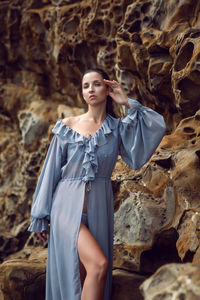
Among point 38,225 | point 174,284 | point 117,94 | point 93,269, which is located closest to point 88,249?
point 93,269

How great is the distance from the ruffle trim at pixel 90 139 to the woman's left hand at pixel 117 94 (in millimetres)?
178

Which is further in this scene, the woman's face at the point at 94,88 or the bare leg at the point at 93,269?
the woman's face at the point at 94,88

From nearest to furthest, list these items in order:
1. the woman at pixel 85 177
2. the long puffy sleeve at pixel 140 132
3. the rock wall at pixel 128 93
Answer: the woman at pixel 85 177 → the long puffy sleeve at pixel 140 132 → the rock wall at pixel 128 93

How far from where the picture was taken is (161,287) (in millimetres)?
2004

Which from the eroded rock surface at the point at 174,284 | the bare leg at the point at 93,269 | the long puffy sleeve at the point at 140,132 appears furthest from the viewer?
the long puffy sleeve at the point at 140,132

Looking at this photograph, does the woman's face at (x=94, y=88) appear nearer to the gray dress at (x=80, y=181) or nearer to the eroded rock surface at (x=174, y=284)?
the gray dress at (x=80, y=181)

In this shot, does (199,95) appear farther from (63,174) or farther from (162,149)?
(63,174)

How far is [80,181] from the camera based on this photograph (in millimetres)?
3039

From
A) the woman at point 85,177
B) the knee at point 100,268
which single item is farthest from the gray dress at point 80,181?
the knee at point 100,268

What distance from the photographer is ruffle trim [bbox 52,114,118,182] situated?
3.00 metres

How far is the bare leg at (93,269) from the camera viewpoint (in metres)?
2.62

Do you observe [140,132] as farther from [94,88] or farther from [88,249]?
[88,249]

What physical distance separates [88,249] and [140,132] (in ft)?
3.11

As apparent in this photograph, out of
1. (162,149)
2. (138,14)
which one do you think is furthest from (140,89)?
(162,149)
